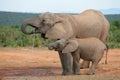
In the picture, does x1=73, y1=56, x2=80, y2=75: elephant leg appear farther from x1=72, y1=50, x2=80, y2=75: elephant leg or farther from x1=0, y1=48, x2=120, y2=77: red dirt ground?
x1=0, y1=48, x2=120, y2=77: red dirt ground

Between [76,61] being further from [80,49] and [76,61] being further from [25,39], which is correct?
[25,39]

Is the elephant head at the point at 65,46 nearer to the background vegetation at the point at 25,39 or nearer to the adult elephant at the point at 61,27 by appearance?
the adult elephant at the point at 61,27

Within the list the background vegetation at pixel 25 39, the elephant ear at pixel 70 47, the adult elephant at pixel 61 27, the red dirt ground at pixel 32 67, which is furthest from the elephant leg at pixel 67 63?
the background vegetation at pixel 25 39

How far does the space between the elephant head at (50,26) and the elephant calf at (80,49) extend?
39cm

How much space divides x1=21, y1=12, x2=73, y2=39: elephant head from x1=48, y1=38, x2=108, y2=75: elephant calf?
1.28 ft

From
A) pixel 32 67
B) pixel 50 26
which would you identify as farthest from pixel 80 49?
pixel 32 67

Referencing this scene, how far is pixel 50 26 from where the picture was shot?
52.9 feet

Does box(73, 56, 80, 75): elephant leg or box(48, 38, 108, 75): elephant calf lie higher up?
box(48, 38, 108, 75): elephant calf

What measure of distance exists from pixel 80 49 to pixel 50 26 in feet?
3.63

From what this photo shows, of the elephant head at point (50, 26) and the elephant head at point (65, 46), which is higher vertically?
the elephant head at point (50, 26)

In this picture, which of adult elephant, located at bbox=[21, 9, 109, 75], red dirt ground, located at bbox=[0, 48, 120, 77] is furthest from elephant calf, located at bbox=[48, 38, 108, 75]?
red dirt ground, located at bbox=[0, 48, 120, 77]

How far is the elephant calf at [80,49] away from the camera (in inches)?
612

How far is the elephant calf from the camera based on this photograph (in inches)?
612

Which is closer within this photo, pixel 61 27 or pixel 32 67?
pixel 61 27
